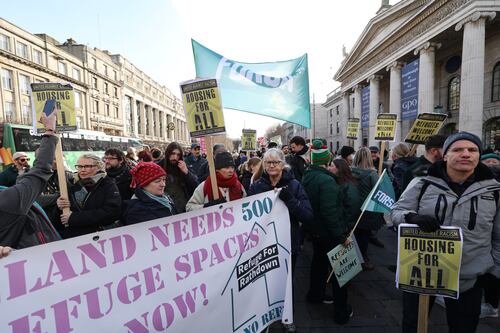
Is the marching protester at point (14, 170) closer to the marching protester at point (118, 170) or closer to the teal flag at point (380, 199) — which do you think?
the marching protester at point (118, 170)

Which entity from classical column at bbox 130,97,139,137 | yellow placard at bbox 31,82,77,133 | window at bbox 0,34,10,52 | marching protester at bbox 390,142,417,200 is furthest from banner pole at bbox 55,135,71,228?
classical column at bbox 130,97,139,137

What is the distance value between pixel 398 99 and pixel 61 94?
25300mm

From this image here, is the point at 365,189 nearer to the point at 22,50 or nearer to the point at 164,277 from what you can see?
the point at 164,277

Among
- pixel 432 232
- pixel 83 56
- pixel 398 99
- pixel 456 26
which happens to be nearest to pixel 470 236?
pixel 432 232

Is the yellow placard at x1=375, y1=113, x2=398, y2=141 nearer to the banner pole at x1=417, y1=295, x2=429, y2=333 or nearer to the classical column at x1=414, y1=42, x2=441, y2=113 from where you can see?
the banner pole at x1=417, y1=295, x2=429, y2=333

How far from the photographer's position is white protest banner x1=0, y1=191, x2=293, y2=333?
143 centimetres

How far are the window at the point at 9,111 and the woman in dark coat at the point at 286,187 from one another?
38.8 meters

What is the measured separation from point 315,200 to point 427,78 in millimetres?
21022

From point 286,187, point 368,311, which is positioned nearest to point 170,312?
point 286,187

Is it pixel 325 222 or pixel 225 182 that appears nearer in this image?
pixel 325 222

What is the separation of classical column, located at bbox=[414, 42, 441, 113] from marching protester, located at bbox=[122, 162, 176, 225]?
2109 cm

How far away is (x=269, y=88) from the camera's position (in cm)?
415

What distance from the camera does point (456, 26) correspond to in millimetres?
15984

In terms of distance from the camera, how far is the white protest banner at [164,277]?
4.70 ft
